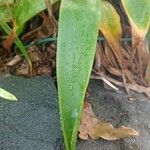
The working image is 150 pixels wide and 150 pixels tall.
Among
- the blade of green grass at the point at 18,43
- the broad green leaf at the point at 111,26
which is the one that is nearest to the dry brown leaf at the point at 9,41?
the blade of green grass at the point at 18,43

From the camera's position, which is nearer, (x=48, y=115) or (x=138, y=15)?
(x=138, y=15)

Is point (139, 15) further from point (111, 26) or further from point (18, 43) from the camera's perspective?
point (18, 43)

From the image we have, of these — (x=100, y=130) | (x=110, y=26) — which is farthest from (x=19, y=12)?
(x=100, y=130)

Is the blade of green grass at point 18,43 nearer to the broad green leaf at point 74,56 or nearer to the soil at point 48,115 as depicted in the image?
the soil at point 48,115

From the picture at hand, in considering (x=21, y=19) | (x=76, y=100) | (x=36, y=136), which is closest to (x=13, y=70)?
(x=21, y=19)

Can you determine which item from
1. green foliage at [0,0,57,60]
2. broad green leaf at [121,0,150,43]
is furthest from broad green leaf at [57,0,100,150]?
green foliage at [0,0,57,60]

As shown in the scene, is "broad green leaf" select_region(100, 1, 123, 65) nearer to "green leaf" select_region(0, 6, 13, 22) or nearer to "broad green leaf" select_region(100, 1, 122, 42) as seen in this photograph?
"broad green leaf" select_region(100, 1, 122, 42)
